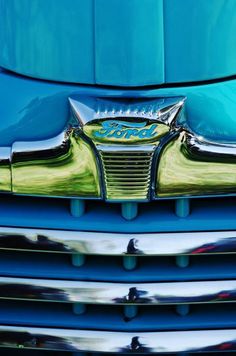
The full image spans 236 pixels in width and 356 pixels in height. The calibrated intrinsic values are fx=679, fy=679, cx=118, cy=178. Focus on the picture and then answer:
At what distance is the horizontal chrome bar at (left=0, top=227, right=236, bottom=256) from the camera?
5.54 feet

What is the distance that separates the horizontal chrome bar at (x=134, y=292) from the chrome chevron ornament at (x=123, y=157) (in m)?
0.23

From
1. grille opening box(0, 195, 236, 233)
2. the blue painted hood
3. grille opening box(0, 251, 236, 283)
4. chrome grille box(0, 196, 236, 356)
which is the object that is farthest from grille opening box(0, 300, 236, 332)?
the blue painted hood

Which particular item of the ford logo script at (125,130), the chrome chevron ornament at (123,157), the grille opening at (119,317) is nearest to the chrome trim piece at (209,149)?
the chrome chevron ornament at (123,157)

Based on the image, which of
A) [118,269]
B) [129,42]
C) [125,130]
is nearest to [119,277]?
[118,269]

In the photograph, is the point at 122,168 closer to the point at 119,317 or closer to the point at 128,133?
the point at 128,133

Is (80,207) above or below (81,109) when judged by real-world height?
below

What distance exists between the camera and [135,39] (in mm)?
1683

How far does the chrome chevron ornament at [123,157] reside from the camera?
5.32ft

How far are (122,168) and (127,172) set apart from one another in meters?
0.02

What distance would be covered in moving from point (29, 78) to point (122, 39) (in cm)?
29

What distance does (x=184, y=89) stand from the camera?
1.71 meters

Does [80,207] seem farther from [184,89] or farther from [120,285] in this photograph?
[184,89]

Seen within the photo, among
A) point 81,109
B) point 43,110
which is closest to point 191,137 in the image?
point 81,109

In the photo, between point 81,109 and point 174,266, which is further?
point 174,266
